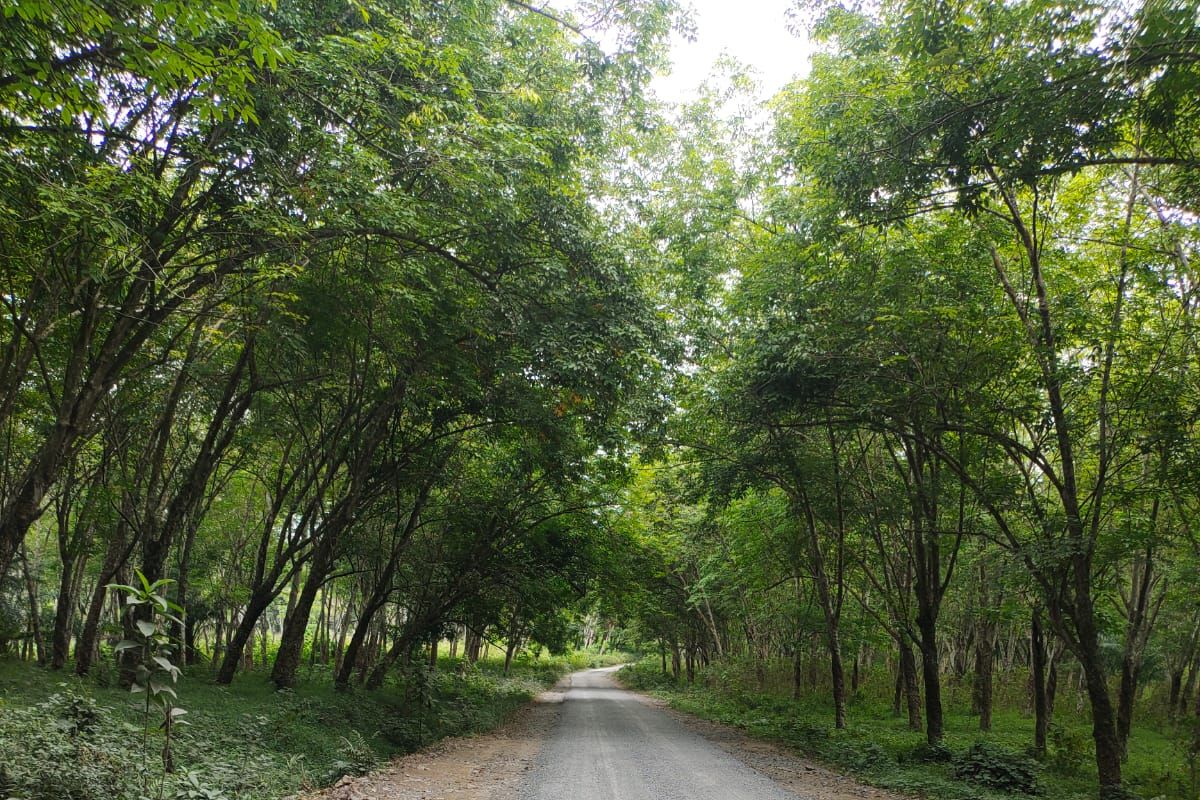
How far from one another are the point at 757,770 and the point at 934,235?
9.07 meters

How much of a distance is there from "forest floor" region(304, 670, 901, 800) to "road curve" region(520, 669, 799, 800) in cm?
2

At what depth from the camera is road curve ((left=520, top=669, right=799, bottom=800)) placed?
8766mm

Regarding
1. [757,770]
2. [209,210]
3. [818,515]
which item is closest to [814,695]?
[818,515]

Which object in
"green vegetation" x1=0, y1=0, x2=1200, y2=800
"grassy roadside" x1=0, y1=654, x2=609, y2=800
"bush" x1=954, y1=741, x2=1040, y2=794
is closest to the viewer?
"grassy roadside" x1=0, y1=654, x2=609, y2=800

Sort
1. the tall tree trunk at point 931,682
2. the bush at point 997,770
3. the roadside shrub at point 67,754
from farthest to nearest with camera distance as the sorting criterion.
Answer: the tall tree trunk at point 931,682 → the bush at point 997,770 → the roadside shrub at point 67,754

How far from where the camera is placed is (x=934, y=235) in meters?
11.0

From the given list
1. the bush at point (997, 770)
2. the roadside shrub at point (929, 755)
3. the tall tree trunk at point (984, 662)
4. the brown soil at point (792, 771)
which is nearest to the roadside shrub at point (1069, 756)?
the bush at point (997, 770)

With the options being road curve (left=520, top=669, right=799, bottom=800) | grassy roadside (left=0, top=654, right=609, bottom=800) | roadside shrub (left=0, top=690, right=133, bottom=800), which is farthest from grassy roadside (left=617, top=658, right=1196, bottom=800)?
roadside shrub (left=0, top=690, right=133, bottom=800)

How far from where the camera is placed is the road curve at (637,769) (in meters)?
8.77

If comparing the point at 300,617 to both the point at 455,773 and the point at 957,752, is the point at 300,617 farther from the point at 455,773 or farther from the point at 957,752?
the point at 957,752

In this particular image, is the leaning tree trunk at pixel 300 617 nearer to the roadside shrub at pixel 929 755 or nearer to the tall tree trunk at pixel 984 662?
the roadside shrub at pixel 929 755

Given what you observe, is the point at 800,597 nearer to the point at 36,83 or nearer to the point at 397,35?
the point at 397,35

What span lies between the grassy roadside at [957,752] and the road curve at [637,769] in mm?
2035

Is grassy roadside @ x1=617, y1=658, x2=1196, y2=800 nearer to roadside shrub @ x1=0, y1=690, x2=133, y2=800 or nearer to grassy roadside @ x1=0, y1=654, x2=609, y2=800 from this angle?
grassy roadside @ x1=0, y1=654, x2=609, y2=800
